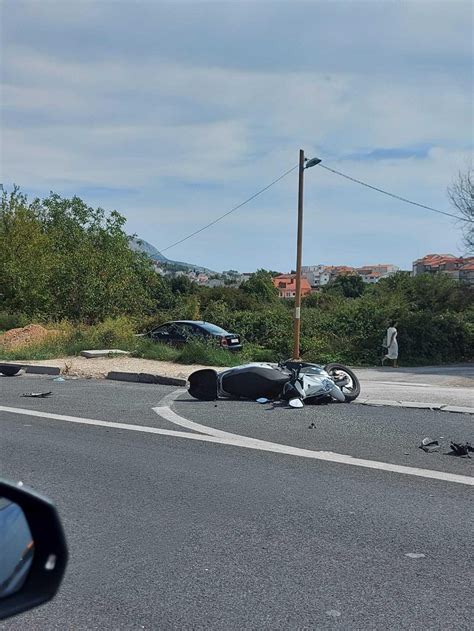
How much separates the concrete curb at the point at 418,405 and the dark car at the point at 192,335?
1014cm

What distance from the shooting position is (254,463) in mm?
7750

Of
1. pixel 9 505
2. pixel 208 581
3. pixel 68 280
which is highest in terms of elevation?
pixel 68 280

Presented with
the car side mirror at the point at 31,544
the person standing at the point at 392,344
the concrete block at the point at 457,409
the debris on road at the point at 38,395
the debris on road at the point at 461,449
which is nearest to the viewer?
the car side mirror at the point at 31,544

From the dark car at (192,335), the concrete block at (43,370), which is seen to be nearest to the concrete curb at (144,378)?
the concrete block at (43,370)

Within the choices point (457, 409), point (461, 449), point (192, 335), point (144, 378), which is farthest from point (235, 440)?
point (192, 335)

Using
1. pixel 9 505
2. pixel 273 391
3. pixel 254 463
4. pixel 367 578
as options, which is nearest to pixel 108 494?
pixel 254 463

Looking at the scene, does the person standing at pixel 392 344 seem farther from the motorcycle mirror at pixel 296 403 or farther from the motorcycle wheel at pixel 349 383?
the motorcycle mirror at pixel 296 403

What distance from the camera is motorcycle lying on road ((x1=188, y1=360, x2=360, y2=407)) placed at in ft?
39.3

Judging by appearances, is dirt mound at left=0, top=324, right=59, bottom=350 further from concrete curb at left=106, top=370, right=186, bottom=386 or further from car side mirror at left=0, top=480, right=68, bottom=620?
car side mirror at left=0, top=480, right=68, bottom=620

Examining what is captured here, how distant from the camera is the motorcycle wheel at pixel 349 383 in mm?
12539

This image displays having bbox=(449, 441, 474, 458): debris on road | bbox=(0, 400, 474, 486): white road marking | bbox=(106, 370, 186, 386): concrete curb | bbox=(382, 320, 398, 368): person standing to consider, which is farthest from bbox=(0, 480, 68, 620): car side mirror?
bbox=(382, 320, 398, 368): person standing

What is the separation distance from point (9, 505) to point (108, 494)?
4518 mm

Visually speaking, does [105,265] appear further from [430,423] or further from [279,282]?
[279,282]

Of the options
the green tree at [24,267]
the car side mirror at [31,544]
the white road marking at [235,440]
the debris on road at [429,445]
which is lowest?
the white road marking at [235,440]
